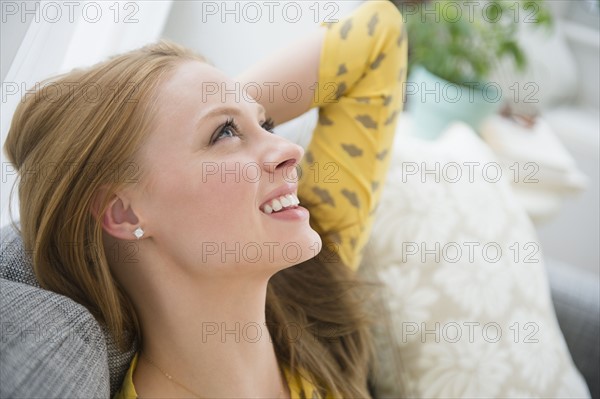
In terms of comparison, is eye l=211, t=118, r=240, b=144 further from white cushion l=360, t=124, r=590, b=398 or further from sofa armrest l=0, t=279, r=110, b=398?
white cushion l=360, t=124, r=590, b=398

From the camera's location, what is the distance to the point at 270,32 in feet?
4.50

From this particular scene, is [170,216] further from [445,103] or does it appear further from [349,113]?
[445,103]

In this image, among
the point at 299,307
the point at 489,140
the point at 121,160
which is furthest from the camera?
the point at 489,140

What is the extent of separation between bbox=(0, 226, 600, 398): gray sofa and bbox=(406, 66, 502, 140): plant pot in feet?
4.41

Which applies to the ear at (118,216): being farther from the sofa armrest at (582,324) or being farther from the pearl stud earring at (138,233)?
the sofa armrest at (582,324)

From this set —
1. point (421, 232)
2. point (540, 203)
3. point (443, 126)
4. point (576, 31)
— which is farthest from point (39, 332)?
point (576, 31)

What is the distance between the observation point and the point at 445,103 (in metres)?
2.04

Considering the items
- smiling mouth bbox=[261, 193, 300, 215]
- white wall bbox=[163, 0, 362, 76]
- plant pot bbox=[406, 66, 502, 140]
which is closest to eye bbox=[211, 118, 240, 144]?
smiling mouth bbox=[261, 193, 300, 215]

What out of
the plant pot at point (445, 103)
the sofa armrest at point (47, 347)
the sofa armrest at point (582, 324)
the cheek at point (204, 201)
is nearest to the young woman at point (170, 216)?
the cheek at point (204, 201)

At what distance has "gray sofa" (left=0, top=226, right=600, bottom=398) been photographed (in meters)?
0.70

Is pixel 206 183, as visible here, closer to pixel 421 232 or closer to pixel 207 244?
pixel 207 244

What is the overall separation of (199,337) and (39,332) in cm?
28

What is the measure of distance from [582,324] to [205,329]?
904mm

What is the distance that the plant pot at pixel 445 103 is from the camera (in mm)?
2047
